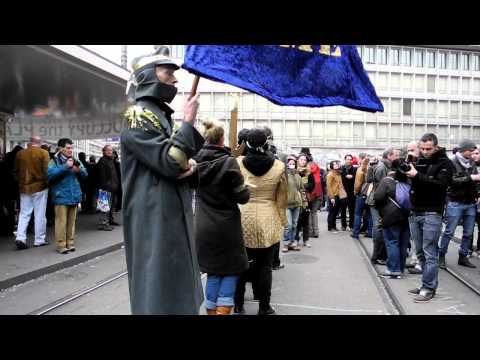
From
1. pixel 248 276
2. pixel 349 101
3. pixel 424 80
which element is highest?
pixel 424 80

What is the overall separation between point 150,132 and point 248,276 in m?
3.29

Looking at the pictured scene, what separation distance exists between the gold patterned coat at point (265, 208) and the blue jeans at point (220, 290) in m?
0.69

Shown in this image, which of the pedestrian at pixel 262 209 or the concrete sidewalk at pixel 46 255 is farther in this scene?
the concrete sidewalk at pixel 46 255

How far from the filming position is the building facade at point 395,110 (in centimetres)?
5544

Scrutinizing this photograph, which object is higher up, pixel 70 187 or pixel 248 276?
pixel 70 187

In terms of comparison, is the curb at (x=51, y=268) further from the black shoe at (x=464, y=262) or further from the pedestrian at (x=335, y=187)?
the black shoe at (x=464, y=262)

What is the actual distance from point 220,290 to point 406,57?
6153 centimetres

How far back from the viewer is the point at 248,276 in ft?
17.4

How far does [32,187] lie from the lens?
341 inches

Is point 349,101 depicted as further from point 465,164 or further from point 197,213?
point 465,164

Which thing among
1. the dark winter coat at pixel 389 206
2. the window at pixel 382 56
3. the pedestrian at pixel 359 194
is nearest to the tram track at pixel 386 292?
the dark winter coat at pixel 389 206

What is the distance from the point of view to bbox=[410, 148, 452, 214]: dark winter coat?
5.43 m

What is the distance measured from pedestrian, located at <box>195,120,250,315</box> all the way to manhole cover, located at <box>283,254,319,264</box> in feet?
14.3
